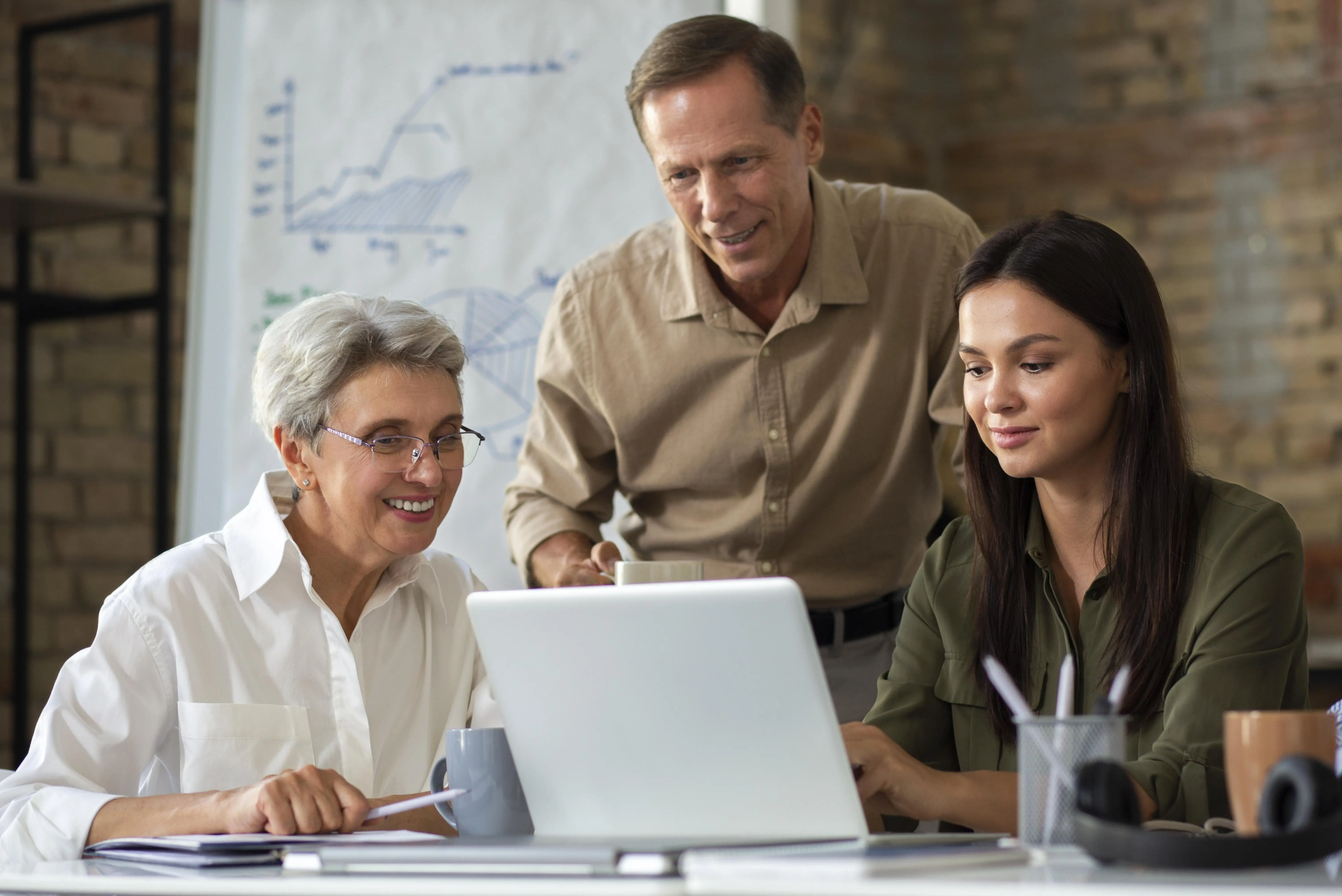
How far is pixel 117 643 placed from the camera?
1.64m

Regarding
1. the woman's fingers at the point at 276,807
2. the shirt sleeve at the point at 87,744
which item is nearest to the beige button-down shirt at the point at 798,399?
the shirt sleeve at the point at 87,744

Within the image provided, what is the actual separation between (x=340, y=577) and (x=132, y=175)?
9.66 ft

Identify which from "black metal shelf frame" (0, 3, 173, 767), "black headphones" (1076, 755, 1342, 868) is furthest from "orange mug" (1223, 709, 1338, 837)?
"black metal shelf frame" (0, 3, 173, 767)

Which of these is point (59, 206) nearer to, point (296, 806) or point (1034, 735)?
point (296, 806)

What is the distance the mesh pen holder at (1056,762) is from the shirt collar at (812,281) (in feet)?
4.16

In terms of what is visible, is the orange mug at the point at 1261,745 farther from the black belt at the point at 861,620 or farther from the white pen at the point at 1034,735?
the black belt at the point at 861,620

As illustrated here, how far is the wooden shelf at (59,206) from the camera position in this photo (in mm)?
3561

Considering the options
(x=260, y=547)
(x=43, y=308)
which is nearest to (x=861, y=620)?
(x=260, y=547)

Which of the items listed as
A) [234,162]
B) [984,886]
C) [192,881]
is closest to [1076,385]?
[984,886]

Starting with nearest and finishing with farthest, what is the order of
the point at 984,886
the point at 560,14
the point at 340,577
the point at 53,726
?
the point at 984,886
the point at 53,726
the point at 340,577
the point at 560,14

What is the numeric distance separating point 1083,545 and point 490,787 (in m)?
0.71

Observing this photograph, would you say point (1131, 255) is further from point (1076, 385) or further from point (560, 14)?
point (560, 14)

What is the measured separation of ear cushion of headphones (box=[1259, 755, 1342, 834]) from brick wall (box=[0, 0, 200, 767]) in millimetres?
3679

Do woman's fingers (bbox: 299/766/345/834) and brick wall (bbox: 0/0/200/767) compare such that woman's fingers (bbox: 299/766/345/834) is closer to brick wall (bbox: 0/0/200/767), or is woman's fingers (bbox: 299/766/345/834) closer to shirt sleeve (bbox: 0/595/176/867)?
shirt sleeve (bbox: 0/595/176/867)
